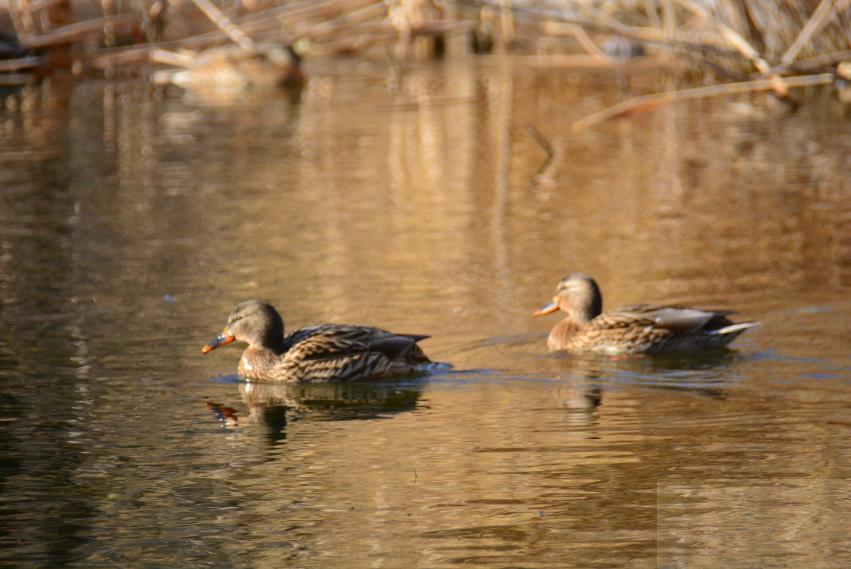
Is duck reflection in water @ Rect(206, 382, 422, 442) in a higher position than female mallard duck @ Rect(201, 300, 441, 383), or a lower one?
lower

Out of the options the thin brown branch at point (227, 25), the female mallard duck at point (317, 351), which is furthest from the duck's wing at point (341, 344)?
the thin brown branch at point (227, 25)

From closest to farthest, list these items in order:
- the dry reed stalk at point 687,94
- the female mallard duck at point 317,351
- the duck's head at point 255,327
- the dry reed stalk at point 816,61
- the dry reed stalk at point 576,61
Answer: the female mallard duck at point 317,351, the duck's head at point 255,327, the dry reed stalk at point 687,94, the dry reed stalk at point 816,61, the dry reed stalk at point 576,61

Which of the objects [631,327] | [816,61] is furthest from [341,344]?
[816,61]

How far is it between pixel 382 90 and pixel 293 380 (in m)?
14.7

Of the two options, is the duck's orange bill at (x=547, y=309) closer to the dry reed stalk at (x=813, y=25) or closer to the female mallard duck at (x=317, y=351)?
the female mallard duck at (x=317, y=351)

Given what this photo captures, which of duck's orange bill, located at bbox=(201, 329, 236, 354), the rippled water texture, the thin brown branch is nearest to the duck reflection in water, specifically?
A: the rippled water texture

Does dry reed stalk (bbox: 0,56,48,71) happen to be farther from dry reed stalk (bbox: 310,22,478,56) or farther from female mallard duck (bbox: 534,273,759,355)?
female mallard duck (bbox: 534,273,759,355)

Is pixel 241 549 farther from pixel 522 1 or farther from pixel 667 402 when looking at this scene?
pixel 522 1

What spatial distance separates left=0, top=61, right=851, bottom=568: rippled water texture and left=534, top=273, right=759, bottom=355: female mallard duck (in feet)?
0.49

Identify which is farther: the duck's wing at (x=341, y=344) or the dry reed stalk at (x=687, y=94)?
the dry reed stalk at (x=687, y=94)

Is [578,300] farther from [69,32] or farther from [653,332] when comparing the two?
[69,32]

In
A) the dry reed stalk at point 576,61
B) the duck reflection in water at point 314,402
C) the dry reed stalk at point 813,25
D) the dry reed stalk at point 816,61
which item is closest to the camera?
the duck reflection in water at point 314,402

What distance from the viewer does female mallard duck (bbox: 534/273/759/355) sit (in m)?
7.59

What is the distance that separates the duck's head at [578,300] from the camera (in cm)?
806
